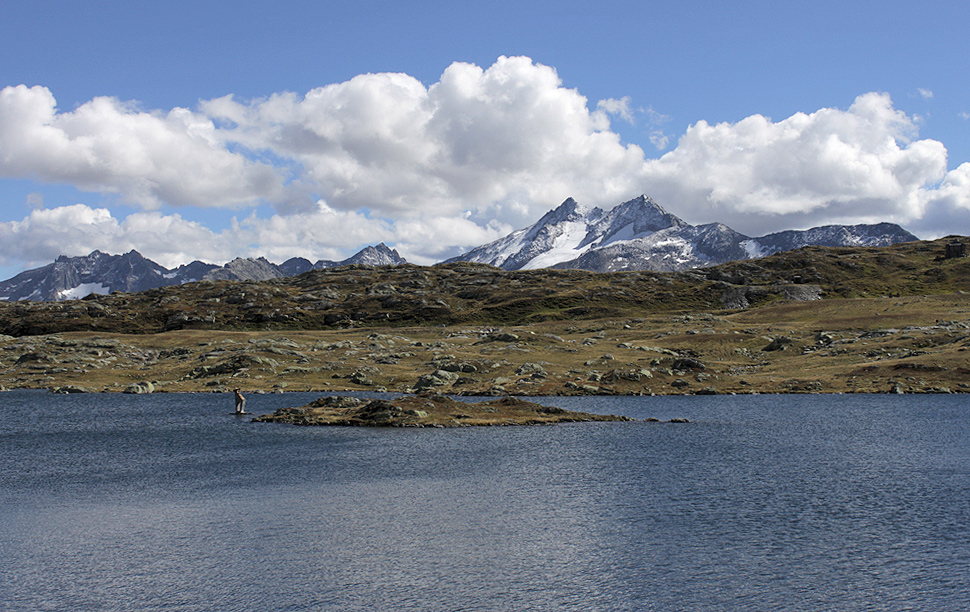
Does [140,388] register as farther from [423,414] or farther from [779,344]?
[779,344]

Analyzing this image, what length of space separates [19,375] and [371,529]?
16502 cm

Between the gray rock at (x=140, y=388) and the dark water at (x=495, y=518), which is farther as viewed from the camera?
the gray rock at (x=140, y=388)

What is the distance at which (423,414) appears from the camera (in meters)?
102

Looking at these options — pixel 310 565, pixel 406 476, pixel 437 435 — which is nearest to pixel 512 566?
pixel 310 565

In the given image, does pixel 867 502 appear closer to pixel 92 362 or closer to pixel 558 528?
pixel 558 528

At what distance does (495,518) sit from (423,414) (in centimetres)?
5187

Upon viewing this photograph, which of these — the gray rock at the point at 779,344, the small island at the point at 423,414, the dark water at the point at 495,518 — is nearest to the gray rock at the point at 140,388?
the small island at the point at 423,414

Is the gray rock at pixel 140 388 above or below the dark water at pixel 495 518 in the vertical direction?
above

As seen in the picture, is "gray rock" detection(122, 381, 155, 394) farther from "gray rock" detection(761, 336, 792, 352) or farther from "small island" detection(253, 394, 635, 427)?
"gray rock" detection(761, 336, 792, 352)

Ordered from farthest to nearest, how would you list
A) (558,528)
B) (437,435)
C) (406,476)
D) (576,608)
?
(437,435), (406,476), (558,528), (576,608)

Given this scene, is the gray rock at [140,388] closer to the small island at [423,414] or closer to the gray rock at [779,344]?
the small island at [423,414]

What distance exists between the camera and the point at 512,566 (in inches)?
1583

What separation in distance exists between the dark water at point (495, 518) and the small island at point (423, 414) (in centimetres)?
594

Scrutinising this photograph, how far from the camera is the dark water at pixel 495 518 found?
36438 millimetres
